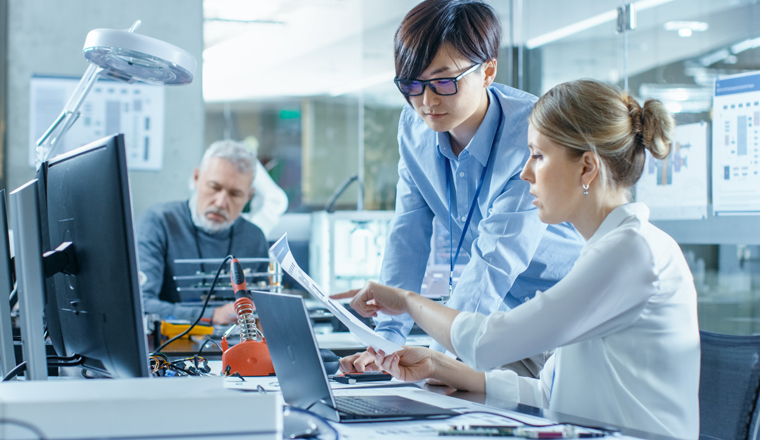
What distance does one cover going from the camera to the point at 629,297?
105 cm

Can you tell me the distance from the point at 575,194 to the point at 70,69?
2.67 m

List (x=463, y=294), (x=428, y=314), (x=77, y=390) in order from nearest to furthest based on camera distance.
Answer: (x=77, y=390), (x=428, y=314), (x=463, y=294)

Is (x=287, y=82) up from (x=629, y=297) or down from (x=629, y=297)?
up

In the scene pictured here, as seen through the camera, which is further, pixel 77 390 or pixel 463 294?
pixel 463 294

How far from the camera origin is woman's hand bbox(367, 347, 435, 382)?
1.31 m

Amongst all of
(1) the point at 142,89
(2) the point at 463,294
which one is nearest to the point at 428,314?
(2) the point at 463,294

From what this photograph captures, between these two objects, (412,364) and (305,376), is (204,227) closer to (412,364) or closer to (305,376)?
(412,364)

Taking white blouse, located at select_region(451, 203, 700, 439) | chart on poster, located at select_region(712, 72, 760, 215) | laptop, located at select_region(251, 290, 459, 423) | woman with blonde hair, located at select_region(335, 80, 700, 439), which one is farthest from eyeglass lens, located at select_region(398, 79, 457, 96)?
chart on poster, located at select_region(712, 72, 760, 215)

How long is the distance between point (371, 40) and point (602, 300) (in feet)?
11.0

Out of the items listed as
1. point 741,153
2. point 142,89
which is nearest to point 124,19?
point 142,89

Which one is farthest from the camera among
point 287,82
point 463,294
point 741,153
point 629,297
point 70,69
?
point 287,82

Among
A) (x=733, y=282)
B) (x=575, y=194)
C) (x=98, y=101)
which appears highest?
(x=98, y=101)

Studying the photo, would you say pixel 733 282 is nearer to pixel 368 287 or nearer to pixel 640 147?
pixel 640 147

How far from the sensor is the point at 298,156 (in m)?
7.71
